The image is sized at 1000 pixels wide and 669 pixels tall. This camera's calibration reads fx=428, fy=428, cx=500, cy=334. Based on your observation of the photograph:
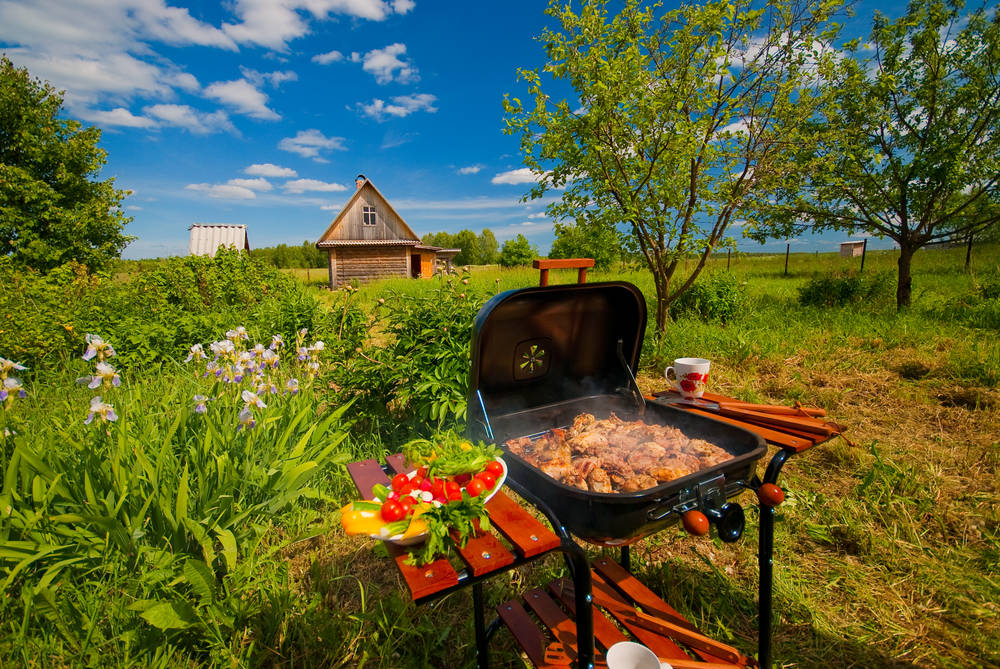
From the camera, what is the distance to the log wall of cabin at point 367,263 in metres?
21.3

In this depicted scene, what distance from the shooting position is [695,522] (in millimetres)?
1140

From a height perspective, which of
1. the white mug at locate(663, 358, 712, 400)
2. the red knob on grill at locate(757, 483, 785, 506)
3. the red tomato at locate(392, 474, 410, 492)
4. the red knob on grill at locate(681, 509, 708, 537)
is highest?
the white mug at locate(663, 358, 712, 400)

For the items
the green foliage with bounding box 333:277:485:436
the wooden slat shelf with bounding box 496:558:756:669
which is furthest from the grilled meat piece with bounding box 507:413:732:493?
the green foliage with bounding box 333:277:485:436

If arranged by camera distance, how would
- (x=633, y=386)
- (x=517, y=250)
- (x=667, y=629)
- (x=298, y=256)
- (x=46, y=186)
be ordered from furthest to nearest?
(x=298, y=256), (x=517, y=250), (x=46, y=186), (x=633, y=386), (x=667, y=629)

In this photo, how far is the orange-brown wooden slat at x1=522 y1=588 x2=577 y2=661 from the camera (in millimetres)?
1640

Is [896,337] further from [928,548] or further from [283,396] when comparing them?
[283,396]

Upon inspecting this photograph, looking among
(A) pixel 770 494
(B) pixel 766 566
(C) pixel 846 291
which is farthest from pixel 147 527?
(C) pixel 846 291

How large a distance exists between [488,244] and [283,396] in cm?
8186

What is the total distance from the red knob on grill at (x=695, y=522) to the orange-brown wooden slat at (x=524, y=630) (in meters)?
0.82

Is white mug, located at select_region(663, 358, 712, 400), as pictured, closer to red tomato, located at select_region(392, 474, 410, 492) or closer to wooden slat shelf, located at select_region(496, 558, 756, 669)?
wooden slat shelf, located at select_region(496, 558, 756, 669)

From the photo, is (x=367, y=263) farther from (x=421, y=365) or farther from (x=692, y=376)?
(x=692, y=376)

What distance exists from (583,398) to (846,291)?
8.81 m

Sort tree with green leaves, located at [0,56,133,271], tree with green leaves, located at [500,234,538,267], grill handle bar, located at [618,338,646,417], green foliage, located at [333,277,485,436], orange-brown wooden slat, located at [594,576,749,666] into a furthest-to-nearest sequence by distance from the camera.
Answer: tree with green leaves, located at [500,234,538,267], tree with green leaves, located at [0,56,133,271], green foliage, located at [333,277,485,436], grill handle bar, located at [618,338,646,417], orange-brown wooden slat, located at [594,576,749,666]

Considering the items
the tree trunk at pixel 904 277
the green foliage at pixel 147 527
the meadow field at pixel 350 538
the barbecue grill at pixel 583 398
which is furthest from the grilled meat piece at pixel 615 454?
the tree trunk at pixel 904 277
